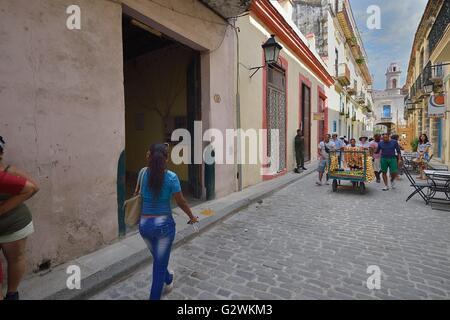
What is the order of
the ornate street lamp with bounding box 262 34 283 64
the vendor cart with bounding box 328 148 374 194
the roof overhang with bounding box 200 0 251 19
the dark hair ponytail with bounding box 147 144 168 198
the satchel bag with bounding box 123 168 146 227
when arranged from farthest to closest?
the ornate street lamp with bounding box 262 34 283 64 < the vendor cart with bounding box 328 148 374 194 < the roof overhang with bounding box 200 0 251 19 < the satchel bag with bounding box 123 168 146 227 < the dark hair ponytail with bounding box 147 144 168 198

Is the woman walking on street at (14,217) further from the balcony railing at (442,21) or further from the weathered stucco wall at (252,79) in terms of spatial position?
the balcony railing at (442,21)

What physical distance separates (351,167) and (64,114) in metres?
7.21

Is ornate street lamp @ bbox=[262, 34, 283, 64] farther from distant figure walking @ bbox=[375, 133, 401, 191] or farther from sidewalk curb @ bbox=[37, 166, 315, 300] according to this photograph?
sidewalk curb @ bbox=[37, 166, 315, 300]

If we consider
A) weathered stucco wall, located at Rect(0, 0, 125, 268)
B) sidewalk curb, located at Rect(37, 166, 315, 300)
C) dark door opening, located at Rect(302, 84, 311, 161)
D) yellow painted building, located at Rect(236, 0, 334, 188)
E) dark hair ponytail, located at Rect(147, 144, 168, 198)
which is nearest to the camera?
dark hair ponytail, located at Rect(147, 144, 168, 198)

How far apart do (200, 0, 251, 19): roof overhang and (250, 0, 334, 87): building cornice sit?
1694 millimetres

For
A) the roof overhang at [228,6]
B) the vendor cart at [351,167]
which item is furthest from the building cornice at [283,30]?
the vendor cart at [351,167]

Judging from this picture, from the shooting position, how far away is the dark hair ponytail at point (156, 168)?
7.75ft

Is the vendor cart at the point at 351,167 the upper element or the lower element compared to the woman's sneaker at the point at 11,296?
upper

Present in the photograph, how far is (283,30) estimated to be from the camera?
9.88 meters

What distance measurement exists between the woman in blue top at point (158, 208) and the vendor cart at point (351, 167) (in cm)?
628

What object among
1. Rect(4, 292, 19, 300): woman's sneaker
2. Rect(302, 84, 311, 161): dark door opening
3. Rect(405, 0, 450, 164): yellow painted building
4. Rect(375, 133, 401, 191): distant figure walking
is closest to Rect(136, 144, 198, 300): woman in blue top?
Rect(4, 292, 19, 300): woman's sneaker

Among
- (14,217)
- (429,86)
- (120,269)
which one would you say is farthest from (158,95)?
(429,86)

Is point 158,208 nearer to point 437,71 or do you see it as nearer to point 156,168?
point 156,168

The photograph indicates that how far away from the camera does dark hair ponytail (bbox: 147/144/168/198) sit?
2.36 meters
